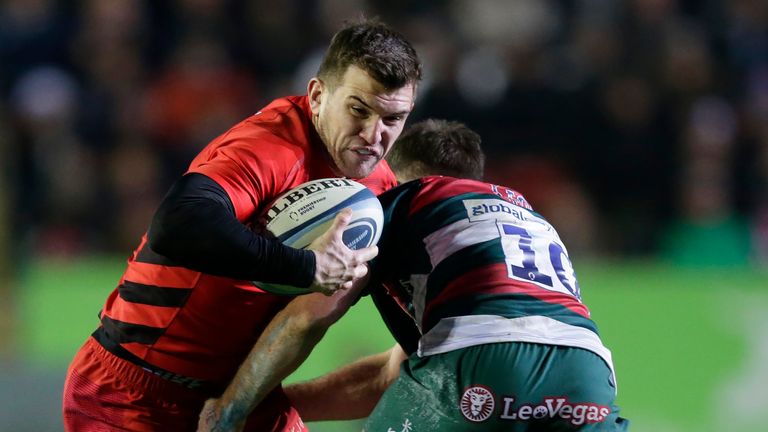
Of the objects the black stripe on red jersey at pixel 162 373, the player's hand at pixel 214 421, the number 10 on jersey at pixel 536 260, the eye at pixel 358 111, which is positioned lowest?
the player's hand at pixel 214 421

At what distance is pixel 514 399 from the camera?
3.58 meters

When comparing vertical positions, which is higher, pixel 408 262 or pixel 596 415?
pixel 408 262

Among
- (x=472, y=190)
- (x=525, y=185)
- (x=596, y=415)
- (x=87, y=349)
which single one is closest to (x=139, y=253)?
(x=87, y=349)

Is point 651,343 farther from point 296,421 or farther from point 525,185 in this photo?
point 296,421

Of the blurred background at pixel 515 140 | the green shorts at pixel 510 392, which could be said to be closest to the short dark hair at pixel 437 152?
the green shorts at pixel 510 392

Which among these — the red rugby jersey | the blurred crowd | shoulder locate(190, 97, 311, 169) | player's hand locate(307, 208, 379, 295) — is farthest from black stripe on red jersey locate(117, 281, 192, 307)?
the blurred crowd

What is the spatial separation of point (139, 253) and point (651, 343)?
406cm

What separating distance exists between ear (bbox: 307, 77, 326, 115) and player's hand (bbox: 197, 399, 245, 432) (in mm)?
1084

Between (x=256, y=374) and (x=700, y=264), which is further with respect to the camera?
(x=700, y=264)

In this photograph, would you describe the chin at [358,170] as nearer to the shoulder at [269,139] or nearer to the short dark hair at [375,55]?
the shoulder at [269,139]

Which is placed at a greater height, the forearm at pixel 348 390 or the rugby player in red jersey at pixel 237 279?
the rugby player in red jersey at pixel 237 279

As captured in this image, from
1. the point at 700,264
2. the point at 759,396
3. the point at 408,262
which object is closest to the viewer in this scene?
the point at 408,262

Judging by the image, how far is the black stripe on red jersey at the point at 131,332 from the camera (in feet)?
13.4

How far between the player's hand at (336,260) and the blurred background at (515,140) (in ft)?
9.87
